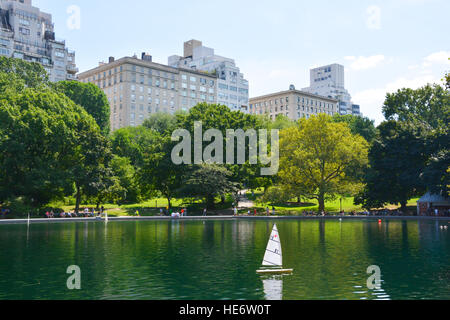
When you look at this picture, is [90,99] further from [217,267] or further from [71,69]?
[217,267]

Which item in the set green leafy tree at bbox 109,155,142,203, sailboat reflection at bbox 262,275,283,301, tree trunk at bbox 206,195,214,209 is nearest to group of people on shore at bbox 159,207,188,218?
tree trunk at bbox 206,195,214,209

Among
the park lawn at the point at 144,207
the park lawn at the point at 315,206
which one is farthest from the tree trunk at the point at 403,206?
the park lawn at the point at 144,207

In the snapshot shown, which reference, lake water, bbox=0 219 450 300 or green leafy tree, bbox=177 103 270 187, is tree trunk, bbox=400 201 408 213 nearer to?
green leafy tree, bbox=177 103 270 187

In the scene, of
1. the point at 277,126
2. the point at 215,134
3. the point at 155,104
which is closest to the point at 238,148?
the point at 215,134

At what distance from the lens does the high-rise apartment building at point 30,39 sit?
148500 millimetres

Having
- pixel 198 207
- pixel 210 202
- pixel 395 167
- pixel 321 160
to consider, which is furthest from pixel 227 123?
pixel 395 167

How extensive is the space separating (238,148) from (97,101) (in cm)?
5459

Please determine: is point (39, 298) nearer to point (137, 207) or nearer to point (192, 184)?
point (192, 184)

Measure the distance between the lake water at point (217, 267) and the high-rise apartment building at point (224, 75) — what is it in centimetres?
15235

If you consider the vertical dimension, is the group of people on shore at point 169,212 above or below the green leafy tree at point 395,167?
below

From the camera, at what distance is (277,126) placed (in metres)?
134

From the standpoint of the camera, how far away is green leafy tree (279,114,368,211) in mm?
81188

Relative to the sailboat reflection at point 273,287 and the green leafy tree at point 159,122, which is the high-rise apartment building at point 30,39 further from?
the sailboat reflection at point 273,287

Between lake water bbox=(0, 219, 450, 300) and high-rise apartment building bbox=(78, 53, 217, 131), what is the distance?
404ft
